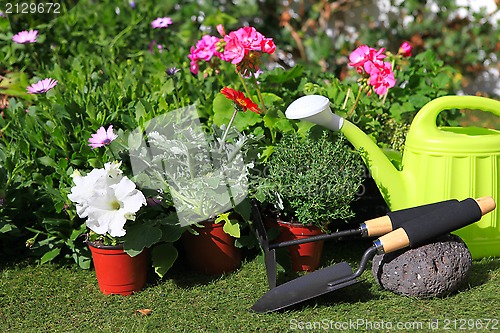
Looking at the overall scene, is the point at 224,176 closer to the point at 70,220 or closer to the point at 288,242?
the point at 288,242

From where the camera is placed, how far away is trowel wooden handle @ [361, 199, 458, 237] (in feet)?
7.24

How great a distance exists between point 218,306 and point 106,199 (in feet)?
1.78

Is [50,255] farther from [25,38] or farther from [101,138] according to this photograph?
[25,38]

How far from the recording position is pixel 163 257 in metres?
2.32

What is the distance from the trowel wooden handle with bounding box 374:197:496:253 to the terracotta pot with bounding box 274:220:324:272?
0.35 metres

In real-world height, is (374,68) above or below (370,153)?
above

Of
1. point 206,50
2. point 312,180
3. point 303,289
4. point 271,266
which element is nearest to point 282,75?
point 206,50

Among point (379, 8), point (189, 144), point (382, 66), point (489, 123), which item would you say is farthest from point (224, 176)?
point (379, 8)

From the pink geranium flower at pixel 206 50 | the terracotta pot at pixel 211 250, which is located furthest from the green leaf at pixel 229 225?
the pink geranium flower at pixel 206 50

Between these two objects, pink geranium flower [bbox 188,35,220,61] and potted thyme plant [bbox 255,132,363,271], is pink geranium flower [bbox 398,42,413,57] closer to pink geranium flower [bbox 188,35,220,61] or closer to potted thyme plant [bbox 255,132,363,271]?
potted thyme plant [bbox 255,132,363,271]

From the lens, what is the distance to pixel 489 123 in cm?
448

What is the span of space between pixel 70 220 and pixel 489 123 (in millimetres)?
3195

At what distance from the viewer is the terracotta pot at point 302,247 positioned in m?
2.38

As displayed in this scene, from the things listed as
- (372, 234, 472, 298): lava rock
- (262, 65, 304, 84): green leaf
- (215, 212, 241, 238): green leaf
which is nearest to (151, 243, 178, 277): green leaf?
(215, 212, 241, 238): green leaf
